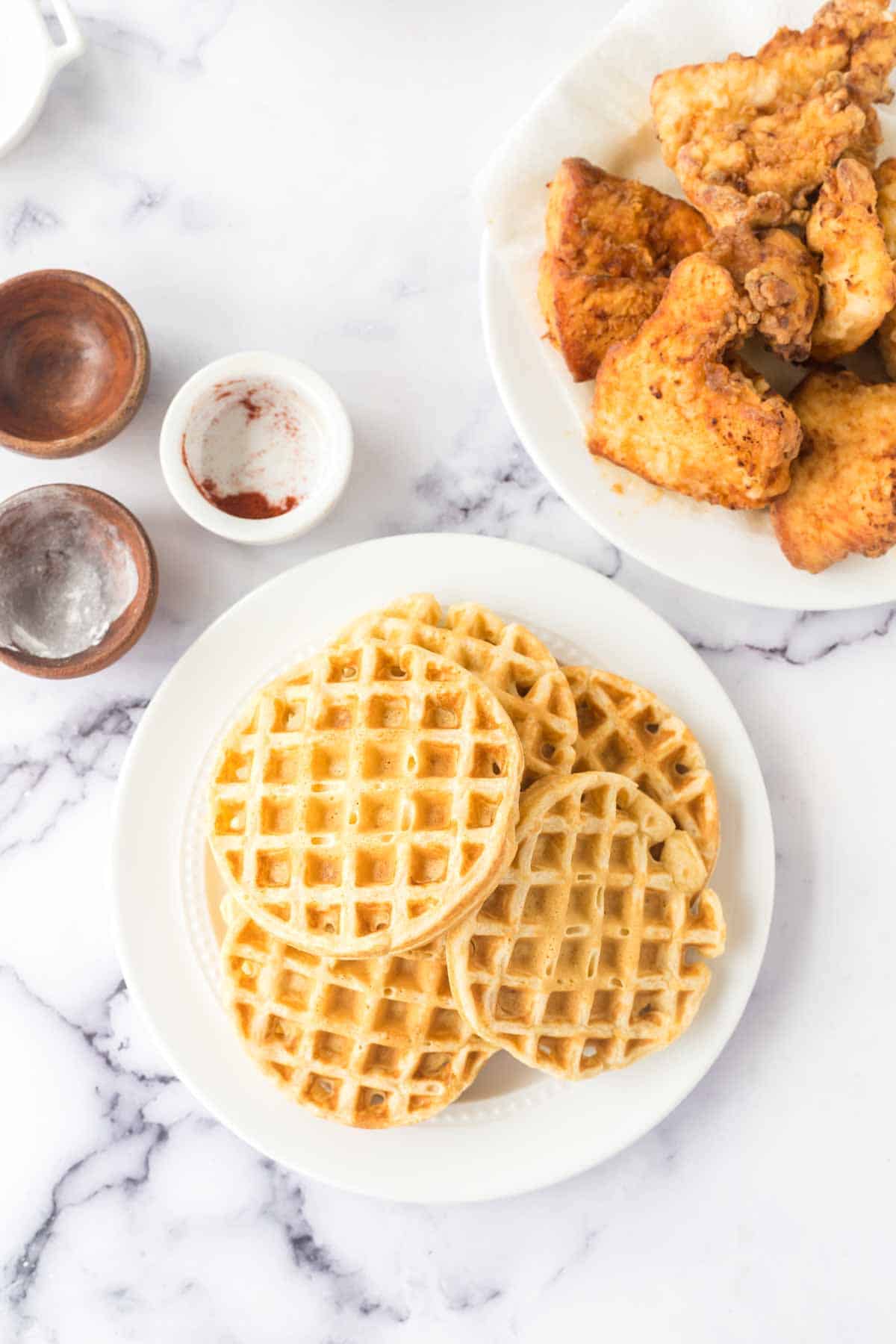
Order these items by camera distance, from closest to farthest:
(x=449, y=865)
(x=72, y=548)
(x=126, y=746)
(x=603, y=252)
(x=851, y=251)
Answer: (x=449, y=865) → (x=851, y=251) → (x=603, y=252) → (x=72, y=548) → (x=126, y=746)

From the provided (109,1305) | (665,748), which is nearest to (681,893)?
(665,748)

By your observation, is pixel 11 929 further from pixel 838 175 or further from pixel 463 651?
pixel 838 175

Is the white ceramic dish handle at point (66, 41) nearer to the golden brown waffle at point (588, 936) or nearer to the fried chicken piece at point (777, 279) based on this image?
the fried chicken piece at point (777, 279)

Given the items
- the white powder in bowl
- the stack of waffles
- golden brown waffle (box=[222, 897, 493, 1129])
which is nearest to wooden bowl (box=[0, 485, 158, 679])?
the white powder in bowl

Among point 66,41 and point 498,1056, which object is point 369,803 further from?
point 66,41

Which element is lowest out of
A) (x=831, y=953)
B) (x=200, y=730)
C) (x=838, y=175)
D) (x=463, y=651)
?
Result: (x=200, y=730)

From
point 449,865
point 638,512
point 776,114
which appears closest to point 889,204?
point 776,114
